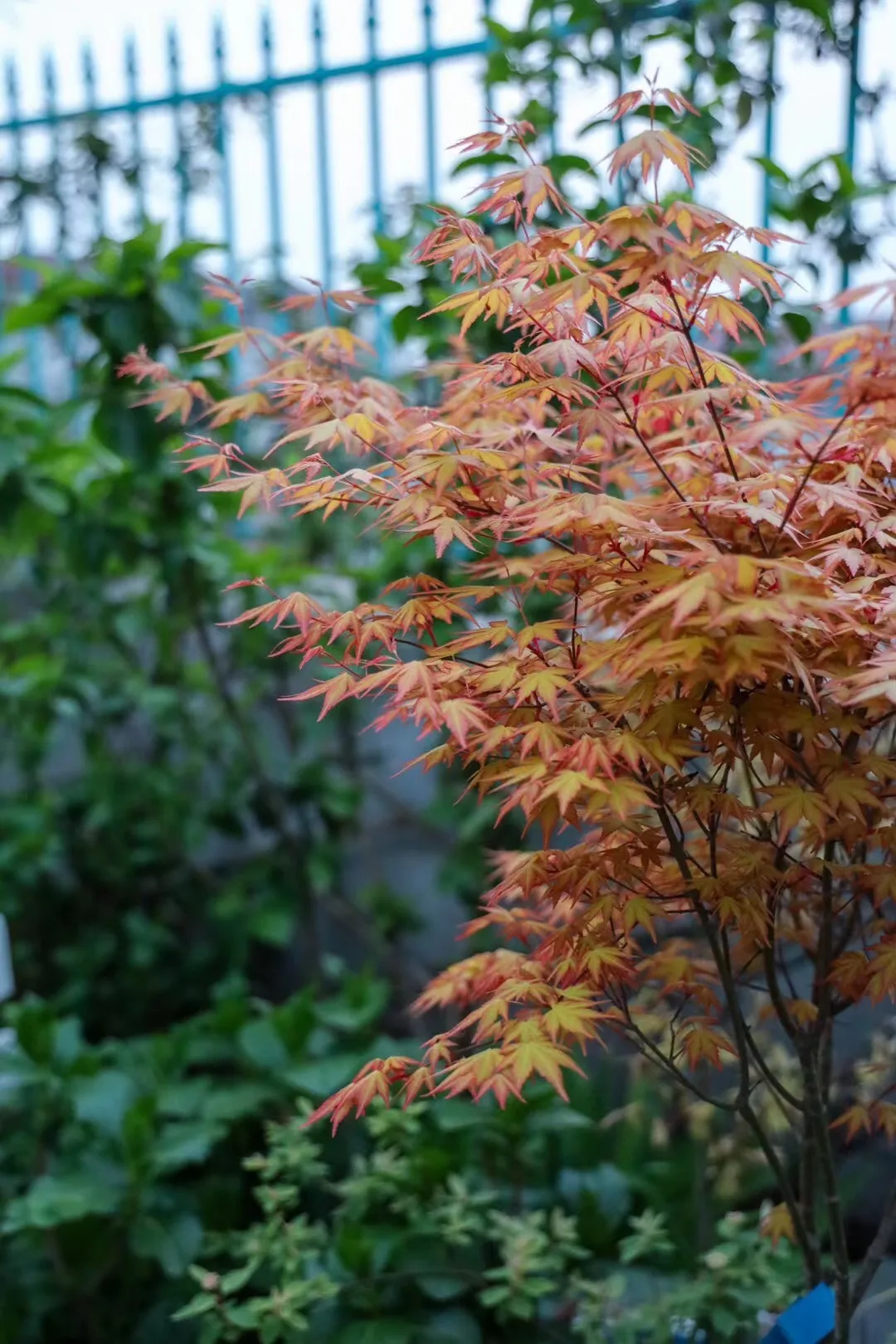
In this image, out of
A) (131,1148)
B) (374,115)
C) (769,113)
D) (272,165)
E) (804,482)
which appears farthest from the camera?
(272,165)

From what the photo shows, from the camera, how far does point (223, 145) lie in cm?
399

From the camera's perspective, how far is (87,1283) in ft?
8.17

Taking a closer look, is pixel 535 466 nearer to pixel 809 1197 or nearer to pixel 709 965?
pixel 709 965

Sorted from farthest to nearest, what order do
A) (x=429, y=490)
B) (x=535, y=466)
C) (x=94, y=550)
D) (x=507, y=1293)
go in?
(x=94, y=550) < (x=507, y=1293) < (x=535, y=466) < (x=429, y=490)

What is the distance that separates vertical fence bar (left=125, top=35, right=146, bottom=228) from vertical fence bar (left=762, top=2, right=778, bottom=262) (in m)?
2.11

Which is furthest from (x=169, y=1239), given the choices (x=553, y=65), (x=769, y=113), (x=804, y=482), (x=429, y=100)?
(x=429, y=100)

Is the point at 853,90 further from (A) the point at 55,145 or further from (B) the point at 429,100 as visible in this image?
(A) the point at 55,145

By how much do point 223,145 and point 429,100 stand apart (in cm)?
84

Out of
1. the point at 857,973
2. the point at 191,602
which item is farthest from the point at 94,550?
the point at 857,973

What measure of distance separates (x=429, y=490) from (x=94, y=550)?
1872 mm

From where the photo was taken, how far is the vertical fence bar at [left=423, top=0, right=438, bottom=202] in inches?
138

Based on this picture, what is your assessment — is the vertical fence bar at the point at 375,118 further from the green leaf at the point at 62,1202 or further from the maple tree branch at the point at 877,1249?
the maple tree branch at the point at 877,1249

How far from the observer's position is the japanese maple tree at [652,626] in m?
1.32

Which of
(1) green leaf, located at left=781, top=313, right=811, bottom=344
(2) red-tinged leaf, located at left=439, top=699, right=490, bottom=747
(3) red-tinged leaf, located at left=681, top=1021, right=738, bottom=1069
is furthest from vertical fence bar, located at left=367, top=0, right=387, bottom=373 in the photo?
(3) red-tinged leaf, located at left=681, top=1021, right=738, bottom=1069
